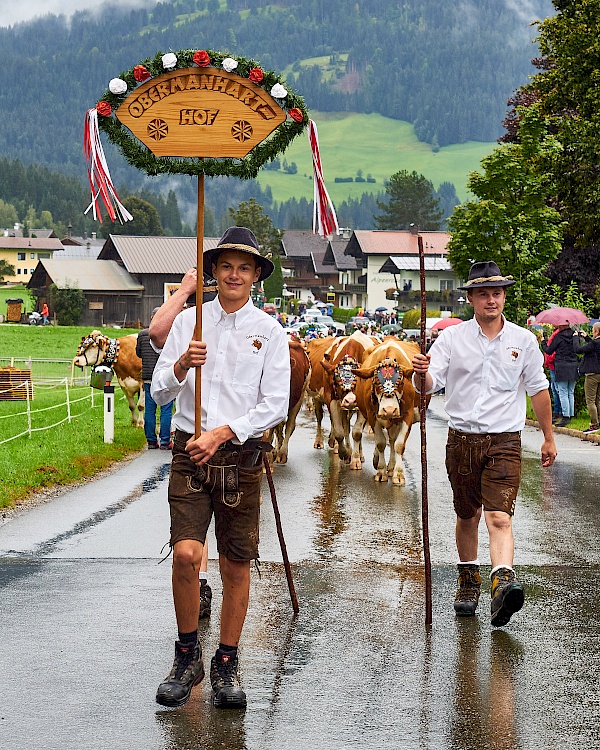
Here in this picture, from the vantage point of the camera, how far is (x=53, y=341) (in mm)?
70125

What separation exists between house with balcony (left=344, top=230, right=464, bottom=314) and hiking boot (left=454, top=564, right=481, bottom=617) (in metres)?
111

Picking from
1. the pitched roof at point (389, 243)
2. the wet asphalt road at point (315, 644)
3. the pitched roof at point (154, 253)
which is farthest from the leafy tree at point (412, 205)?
the wet asphalt road at point (315, 644)

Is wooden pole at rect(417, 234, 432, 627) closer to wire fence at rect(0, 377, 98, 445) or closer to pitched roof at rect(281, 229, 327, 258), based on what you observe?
wire fence at rect(0, 377, 98, 445)

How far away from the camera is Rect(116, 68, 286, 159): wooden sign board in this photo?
696 cm

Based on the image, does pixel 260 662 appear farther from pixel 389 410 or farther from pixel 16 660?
pixel 389 410

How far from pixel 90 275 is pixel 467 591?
102844mm

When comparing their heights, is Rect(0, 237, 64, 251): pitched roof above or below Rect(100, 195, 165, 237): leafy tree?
below

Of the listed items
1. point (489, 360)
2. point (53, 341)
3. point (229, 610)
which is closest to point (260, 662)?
point (229, 610)

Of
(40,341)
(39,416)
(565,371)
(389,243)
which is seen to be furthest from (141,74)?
(389,243)

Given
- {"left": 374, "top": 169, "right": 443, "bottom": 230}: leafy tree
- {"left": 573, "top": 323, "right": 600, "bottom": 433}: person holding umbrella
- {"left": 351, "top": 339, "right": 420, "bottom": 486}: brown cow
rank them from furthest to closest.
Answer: {"left": 374, "top": 169, "right": 443, "bottom": 230}: leafy tree → {"left": 573, "top": 323, "right": 600, "bottom": 433}: person holding umbrella → {"left": 351, "top": 339, "right": 420, "bottom": 486}: brown cow

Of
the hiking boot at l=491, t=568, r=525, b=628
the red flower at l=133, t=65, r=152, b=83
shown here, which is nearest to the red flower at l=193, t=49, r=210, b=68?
the red flower at l=133, t=65, r=152, b=83

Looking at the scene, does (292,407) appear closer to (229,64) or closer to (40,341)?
(229,64)

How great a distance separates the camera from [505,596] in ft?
23.9

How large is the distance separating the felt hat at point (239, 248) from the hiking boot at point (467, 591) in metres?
2.59
